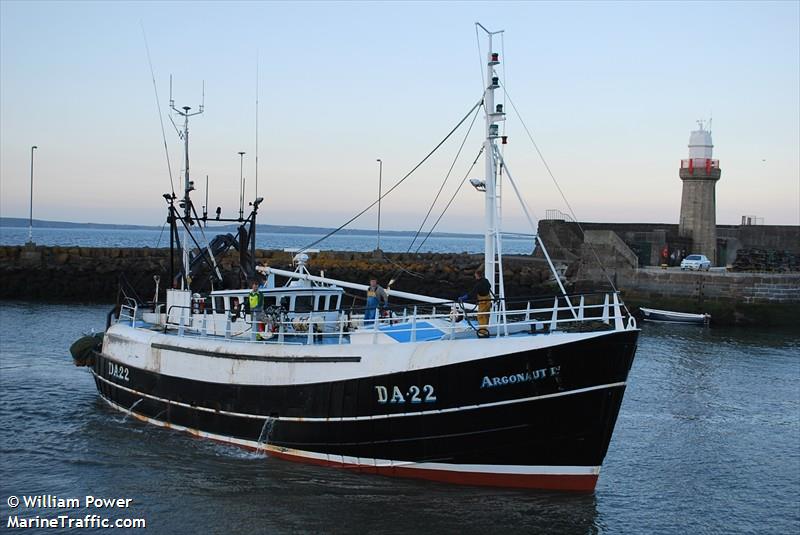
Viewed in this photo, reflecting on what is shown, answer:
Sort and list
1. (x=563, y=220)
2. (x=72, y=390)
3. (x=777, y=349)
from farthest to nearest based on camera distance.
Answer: (x=563, y=220), (x=777, y=349), (x=72, y=390)

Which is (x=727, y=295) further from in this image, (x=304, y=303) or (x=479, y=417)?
(x=479, y=417)

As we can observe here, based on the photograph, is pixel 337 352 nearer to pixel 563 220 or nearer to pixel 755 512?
pixel 755 512

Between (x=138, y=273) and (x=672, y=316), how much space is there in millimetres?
30395

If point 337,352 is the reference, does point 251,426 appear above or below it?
below

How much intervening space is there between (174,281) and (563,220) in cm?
4165

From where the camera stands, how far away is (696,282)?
141 feet

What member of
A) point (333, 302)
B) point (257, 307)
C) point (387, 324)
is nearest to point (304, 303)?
point (333, 302)

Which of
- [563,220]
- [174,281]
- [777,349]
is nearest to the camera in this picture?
[174,281]

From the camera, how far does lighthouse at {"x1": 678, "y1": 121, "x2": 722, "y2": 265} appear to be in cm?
5181

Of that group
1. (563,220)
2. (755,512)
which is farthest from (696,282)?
(755,512)

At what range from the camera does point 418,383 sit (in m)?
14.4

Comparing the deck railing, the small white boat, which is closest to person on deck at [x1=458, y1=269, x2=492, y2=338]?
the deck railing

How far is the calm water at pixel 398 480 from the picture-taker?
45.3 ft

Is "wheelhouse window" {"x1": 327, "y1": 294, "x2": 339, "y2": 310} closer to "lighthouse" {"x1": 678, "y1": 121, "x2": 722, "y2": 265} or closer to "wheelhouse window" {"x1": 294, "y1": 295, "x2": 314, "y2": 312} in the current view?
"wheelhouse window" {"x1": 294, "y1": 295, "x2": 314, "y2": 312}
